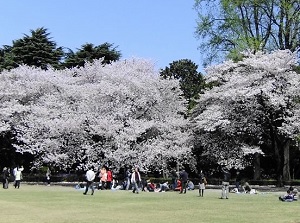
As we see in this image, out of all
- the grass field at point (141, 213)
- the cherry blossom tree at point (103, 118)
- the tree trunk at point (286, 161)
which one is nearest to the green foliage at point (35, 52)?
the cherry blossom tree at point (103, 118)

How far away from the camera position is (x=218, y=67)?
42938 millimetres

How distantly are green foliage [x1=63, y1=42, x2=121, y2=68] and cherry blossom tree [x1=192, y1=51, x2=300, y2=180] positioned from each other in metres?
22.2

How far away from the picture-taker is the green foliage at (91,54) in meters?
60.0

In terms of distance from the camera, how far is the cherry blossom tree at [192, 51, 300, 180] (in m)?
37.9

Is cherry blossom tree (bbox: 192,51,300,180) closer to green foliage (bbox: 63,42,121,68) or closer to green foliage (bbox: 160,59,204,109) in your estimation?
green foliage (bbox: 160,59,204,109)

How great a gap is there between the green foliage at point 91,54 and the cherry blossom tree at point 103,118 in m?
13.4

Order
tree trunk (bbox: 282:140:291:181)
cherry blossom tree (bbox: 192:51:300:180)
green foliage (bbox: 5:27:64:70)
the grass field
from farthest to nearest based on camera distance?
green foliage (bbox: 5:27:64:70) → tree trunk (bbox: 282:140:291:181) → cherry blossom tree (bbox: 192:51:300:180) → the grass field

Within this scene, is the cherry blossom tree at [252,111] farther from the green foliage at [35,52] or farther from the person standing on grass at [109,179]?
the green foliage at [35,52]

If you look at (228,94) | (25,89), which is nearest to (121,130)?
(228,94)

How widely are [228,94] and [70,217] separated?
25.0 meters

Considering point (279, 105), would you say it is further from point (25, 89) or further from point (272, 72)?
point (25, 89)

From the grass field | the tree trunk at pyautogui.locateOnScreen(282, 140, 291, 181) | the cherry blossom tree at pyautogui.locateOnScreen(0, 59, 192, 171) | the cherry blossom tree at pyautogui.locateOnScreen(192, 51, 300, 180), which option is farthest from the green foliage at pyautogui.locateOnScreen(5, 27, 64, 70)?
the grass field

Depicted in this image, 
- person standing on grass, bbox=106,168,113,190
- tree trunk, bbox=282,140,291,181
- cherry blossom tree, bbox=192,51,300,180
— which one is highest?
cherry blossom tree, bbox=192,51,300,180

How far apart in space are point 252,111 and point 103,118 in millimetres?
11671
